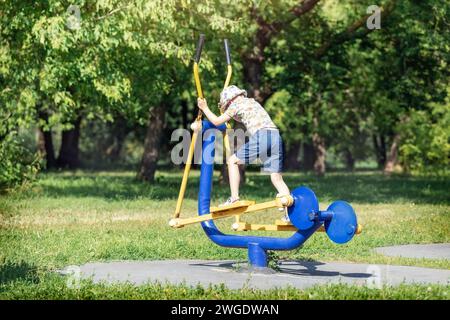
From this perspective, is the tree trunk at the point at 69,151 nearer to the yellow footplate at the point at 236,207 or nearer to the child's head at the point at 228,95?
the child's head at the point at 228,95

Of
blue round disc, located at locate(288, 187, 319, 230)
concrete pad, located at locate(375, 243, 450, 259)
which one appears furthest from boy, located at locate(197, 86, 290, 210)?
concrete pad, located at locate(375, 243, 450, 259)

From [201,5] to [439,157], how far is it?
17907mm

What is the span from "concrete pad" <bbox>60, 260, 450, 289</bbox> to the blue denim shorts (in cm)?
113

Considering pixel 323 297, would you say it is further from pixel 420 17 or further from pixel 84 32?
pixel 420 17

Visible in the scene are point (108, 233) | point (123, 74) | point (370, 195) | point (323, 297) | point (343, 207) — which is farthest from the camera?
point (370, 195)

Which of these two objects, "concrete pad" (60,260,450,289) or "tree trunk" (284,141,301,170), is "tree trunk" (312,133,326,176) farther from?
"concrete pad" (60,260,450,289)

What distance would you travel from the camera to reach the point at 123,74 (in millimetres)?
20266

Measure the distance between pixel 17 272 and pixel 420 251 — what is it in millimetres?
5198

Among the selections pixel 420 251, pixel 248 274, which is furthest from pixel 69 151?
pixel 248 274

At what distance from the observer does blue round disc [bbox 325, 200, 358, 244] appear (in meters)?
9.35

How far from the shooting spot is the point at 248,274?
32.5ft

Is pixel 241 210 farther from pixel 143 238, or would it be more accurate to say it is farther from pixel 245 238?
pixel 143 238

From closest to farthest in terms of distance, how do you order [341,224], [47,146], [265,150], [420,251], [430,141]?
[341,224], [265,150], [420,251], [430,141], [47,146]
